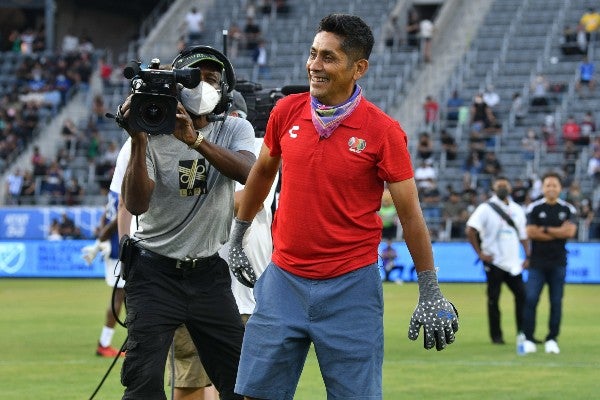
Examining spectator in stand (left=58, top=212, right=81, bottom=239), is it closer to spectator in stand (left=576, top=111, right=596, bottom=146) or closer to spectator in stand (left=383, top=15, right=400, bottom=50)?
spectator in stand (left=383, top=15, right=400, bottom=50)

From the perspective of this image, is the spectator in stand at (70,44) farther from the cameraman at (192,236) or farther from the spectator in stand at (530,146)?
the cameraman at (192,236)

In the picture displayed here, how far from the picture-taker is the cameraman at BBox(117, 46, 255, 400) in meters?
8.33

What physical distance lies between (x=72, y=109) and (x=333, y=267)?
4062 cm

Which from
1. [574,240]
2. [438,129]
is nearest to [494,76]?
[438,129]

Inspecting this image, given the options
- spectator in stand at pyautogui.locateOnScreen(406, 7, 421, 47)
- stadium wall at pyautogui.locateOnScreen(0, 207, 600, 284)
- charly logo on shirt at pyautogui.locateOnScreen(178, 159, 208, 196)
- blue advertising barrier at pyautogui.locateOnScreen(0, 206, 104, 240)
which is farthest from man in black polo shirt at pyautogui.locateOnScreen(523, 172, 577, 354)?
spectator in stand at pyautogui.locateOnScreen(406, 7, 421, 47)

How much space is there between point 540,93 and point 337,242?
1327 inches

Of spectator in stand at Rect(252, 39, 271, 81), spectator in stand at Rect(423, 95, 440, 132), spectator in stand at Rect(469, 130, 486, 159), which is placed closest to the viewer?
spectator in stand at Rect(469, 130, 486, 159)

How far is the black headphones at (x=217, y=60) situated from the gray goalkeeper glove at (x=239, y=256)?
100cm

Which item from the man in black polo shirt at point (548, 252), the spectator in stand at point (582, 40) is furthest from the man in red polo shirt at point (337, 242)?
the spectator in stand at point (582, 40)

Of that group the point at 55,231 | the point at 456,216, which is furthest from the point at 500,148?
the point at 55,231

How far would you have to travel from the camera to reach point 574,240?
32625 millimetres

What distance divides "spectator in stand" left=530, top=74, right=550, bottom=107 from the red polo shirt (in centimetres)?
3349

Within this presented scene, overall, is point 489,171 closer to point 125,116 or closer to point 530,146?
point 530,146

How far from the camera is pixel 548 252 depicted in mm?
17703
